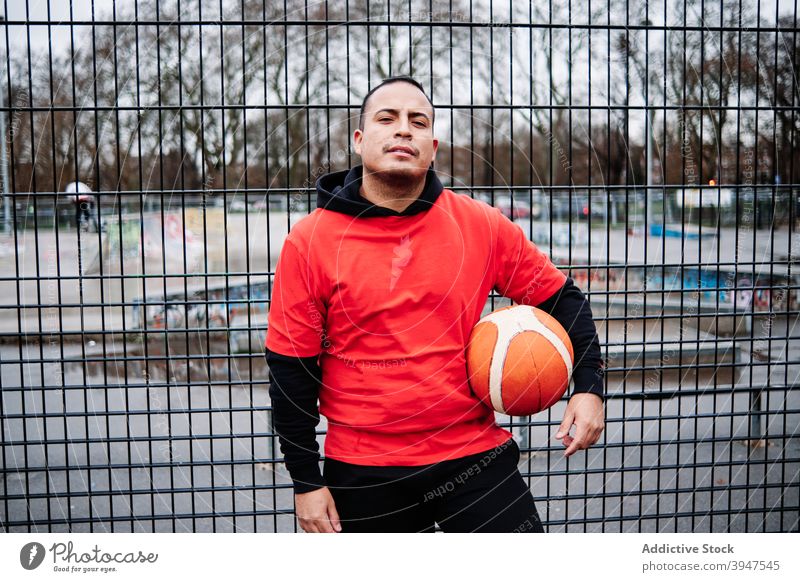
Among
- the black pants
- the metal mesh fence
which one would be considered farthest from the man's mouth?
the black pants

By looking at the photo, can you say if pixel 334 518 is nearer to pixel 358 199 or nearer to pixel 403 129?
pixel 358 199

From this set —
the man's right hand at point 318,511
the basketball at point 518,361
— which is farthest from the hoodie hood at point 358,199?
the man's right hand at point 318,511

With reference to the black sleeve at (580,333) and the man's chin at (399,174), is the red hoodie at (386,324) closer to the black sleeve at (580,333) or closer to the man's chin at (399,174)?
the man's chin at (399,174)

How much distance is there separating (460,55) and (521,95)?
46 cm

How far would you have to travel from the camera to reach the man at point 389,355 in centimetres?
267

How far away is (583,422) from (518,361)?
34 centimetres

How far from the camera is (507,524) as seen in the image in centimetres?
274

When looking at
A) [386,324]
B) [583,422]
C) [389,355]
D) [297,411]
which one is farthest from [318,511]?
[583,422]

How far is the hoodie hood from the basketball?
55cm
